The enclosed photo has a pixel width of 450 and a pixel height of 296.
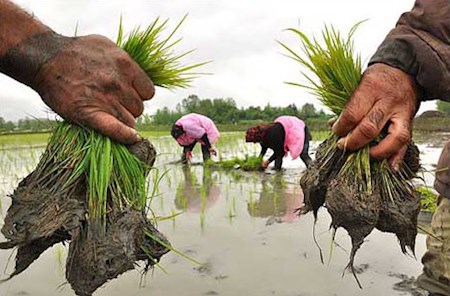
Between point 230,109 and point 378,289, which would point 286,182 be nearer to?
point 378,289

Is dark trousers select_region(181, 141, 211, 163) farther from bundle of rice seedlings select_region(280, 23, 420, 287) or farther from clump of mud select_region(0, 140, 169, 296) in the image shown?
clump of mud select_region(0, 140, 169, 296)

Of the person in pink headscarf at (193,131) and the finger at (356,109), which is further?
the person in pink headscarf at (193,131)

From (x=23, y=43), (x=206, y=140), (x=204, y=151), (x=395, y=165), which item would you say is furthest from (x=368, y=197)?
(x=204, y=151)

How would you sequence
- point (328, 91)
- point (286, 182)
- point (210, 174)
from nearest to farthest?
point (328, 91)
point (286, 182)
point (210, 174)

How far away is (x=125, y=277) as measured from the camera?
2.87m

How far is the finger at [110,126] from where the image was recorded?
1.74 meters

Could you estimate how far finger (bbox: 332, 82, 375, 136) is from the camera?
1819 millimetres

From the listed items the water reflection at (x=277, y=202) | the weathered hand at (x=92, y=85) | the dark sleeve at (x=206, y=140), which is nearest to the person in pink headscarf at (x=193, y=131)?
the dark sleeve at (x=206, y=140)

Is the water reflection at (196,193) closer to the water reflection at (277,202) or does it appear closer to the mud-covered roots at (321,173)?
the water reflection at (277,202)

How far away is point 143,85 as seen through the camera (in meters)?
1.87

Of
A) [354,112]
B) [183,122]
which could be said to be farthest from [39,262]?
[183,122]

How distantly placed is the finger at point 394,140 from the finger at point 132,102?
36.1 inches

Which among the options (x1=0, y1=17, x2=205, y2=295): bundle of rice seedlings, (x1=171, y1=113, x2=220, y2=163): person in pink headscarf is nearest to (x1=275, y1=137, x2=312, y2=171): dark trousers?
(x1=171, y1=113, x2=220, y2=163): person in pink headscarf

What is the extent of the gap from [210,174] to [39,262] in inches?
205
